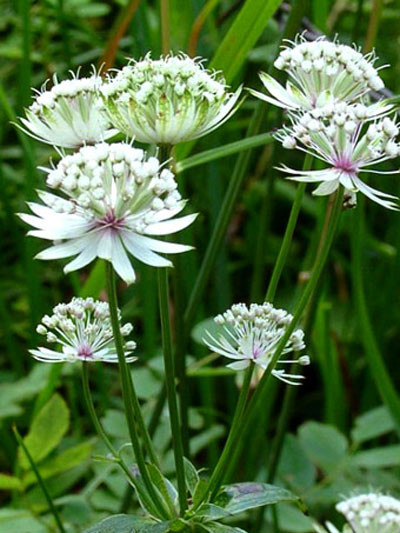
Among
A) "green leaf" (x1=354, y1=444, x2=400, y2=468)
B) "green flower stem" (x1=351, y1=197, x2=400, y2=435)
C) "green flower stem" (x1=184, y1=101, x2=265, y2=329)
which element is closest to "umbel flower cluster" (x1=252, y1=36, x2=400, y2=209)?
"green flower stem" (x1=184, y1=101, x2=265, y2=329)

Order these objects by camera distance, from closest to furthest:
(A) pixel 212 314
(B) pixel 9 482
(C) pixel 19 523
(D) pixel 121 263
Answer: (D) pixel 121 263 → (C) pixel 19 523 → (B) pixel 9 482 → (A) pixel 212 314

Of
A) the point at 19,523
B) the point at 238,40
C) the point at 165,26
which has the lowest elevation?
the point at 19,523

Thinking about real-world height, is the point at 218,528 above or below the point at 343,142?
below

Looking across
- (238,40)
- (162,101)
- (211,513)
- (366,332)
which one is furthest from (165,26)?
(211,513)

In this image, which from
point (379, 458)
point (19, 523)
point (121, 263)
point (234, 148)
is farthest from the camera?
point (379, 458)

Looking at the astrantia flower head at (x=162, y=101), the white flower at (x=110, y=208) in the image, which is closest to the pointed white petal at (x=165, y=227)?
the white flower at (x=110, y=208)

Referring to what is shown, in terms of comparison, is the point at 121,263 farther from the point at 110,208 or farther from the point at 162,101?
the point at 162,101

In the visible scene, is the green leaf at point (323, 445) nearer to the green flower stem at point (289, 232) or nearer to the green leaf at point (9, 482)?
the green leaf at point (9, 482)
